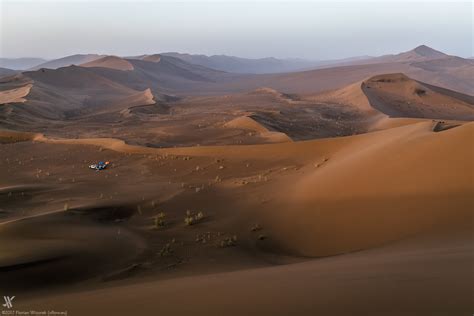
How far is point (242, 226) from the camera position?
998 centimetres

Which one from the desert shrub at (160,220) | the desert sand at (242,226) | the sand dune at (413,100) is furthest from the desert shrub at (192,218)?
the sand dune at (413,100)

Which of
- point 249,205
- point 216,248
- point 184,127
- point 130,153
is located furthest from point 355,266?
point 184,127

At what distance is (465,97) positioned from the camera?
50.2 meters

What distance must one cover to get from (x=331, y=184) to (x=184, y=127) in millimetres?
21338

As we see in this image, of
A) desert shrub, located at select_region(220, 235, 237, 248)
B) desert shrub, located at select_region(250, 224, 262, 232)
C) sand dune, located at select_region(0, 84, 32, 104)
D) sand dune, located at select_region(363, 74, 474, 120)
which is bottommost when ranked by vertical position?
desert shrub, located at select_region(250, 224, 262, 232)

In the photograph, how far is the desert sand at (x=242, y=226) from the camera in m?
4.64

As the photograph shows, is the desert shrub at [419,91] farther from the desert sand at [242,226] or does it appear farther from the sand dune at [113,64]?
the sand dune at [113,64]

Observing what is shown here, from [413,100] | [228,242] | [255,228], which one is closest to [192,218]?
[255,228]

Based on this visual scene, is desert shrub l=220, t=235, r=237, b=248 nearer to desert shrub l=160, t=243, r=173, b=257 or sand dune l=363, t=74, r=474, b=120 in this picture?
desert shrub l=160, t=243, r=173, b=257

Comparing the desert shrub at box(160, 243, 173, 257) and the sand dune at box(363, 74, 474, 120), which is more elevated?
the sand dune at box(363, 74, 474, 120)

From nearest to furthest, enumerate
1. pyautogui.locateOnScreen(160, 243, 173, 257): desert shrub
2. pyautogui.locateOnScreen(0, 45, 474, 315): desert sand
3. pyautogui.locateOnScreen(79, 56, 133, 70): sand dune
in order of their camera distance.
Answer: pyautogui.locateOnScreen(0, 45, 474, 315): desert sand → pyautogui.locateOnScreen(160, 243, 173, 257): desert shrub → pyautogui.locateOnScreen(79, 56, 133, 70): sand dune

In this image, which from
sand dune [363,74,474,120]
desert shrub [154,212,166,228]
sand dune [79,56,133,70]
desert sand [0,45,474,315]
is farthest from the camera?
sand dune [79,56,133,70]

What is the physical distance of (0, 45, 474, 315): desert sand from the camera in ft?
15.2

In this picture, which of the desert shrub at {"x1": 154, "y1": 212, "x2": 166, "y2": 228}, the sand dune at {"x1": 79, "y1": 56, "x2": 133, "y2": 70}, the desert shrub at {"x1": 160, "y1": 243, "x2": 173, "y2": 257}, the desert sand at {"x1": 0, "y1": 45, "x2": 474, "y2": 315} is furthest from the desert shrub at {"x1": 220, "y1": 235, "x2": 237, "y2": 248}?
the sand dune at {"x1": 79, "y1": 56, "x2": 133, "y2": 70}
